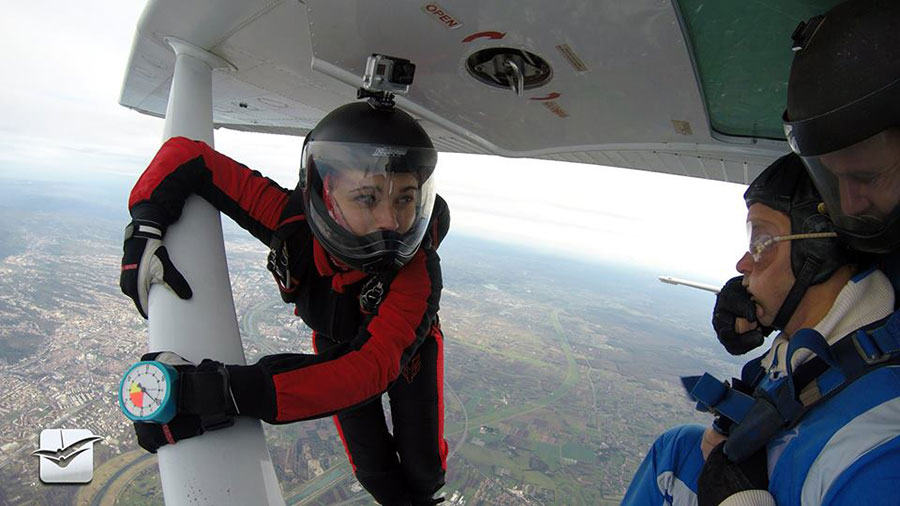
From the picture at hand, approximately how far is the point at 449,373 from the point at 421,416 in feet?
58.0

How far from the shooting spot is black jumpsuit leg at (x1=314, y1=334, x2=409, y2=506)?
6.93 feet

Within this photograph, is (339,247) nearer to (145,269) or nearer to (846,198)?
(145,269)

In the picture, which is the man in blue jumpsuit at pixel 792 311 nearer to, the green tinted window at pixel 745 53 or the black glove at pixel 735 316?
the black glove at pixel 735 316

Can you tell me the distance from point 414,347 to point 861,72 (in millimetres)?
1286

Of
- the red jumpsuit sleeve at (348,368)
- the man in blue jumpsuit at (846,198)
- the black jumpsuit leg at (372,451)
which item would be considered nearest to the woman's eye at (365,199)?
the red jumpsuit sleeve at (348,368)

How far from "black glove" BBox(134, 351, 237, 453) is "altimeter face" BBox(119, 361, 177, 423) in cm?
3

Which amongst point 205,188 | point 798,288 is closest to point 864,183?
point 798,288

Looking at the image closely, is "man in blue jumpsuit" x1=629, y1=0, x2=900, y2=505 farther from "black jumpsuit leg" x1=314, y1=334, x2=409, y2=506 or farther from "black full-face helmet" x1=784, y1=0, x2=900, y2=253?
"black jumpsuit leg" x1=314, y1=334, x2=409, y2=506

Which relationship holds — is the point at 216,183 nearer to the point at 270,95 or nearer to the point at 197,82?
the point at 197,82

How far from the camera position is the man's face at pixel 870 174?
77cm

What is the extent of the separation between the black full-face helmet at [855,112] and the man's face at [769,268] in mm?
134

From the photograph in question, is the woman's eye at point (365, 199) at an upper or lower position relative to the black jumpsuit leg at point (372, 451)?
upper

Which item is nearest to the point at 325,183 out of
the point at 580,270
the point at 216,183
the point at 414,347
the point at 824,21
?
the point at 216,183

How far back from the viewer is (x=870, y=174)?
2.63 ft
